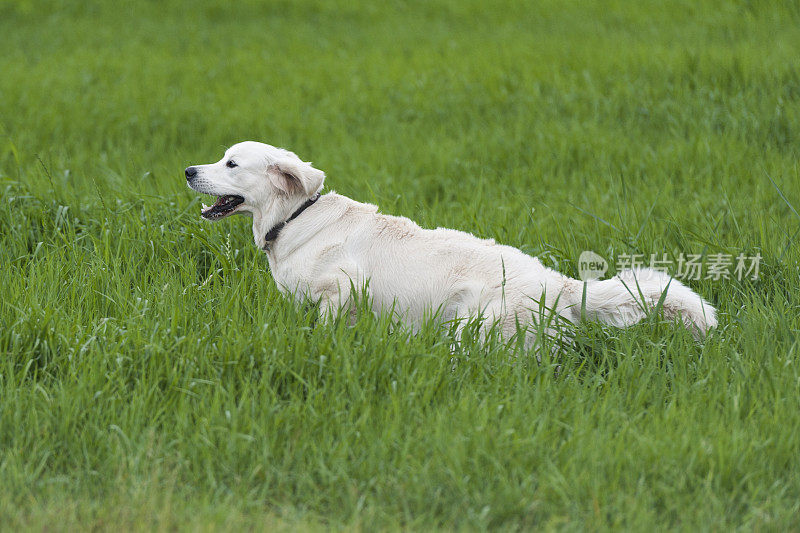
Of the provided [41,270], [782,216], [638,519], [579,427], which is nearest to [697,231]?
[782,216]

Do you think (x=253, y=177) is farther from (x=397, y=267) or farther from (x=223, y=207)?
(x=397, y=267)

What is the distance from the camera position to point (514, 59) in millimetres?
10852

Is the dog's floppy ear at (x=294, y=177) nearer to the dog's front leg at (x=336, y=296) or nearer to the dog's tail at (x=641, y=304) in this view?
the dog's front leg at (x=336, y=296)

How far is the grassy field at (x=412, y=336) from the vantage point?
3021mm

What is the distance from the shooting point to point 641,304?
4.14 metres

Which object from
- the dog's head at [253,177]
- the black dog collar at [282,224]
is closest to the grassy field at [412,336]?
the black dog collar at [282,224]

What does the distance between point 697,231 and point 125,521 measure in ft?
14.1

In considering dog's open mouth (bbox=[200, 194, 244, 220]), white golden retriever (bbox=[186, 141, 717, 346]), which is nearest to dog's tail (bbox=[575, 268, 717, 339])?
white golden retriever (bbox=[186, 141, 717, 346])

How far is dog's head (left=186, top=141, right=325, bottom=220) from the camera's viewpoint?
4.39 meters

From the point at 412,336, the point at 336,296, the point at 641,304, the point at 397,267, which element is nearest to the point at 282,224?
the point at 336,296

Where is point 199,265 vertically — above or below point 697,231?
below

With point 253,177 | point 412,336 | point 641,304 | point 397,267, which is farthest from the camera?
point 253,177

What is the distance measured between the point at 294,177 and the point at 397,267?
0.78 metres

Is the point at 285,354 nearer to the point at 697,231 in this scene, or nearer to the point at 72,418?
the point at 72,418
